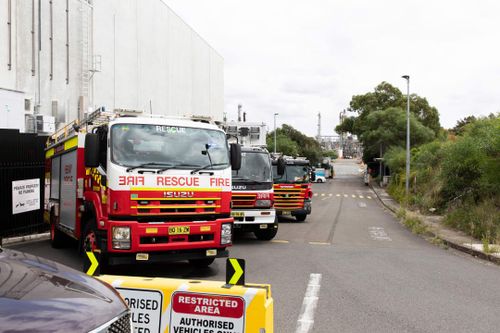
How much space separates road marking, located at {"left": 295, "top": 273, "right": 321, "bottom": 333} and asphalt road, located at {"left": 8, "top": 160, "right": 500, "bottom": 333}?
0.01 meters

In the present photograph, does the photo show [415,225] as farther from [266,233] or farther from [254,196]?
[254,196]

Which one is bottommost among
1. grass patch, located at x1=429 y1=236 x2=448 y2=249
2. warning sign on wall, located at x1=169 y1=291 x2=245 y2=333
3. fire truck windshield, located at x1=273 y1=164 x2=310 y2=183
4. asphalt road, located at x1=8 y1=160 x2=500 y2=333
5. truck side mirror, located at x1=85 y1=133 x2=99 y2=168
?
grass patch, located at x1=429 y1=236 x2=448 y2=249

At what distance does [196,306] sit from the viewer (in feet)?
14.9

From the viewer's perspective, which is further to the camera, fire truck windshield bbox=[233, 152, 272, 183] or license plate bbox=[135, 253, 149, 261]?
fire truck windshield bbox=[233, 152, 272, 183]

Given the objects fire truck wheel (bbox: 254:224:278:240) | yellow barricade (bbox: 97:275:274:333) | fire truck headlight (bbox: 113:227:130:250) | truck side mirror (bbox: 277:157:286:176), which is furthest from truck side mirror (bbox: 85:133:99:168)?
truck side mirror (bbox: 277:157:286:176)

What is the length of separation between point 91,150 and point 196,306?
4.32m

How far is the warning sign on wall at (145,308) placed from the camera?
4.66 m

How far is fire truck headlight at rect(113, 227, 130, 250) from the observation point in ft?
25.3

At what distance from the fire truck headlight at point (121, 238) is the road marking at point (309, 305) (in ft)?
9.06

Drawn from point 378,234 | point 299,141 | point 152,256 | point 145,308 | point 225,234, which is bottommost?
point 378,234

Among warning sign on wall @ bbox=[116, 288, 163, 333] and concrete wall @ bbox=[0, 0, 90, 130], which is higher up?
concrete wall @ bbox=[0, 0, 90, 130]

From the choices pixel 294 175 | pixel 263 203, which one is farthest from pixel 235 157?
pixel 294 175

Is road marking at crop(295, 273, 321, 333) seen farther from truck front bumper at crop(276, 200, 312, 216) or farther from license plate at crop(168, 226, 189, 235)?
truck front bumper at crop(276, 200, 312, 216)

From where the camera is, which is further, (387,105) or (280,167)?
(387,105)
